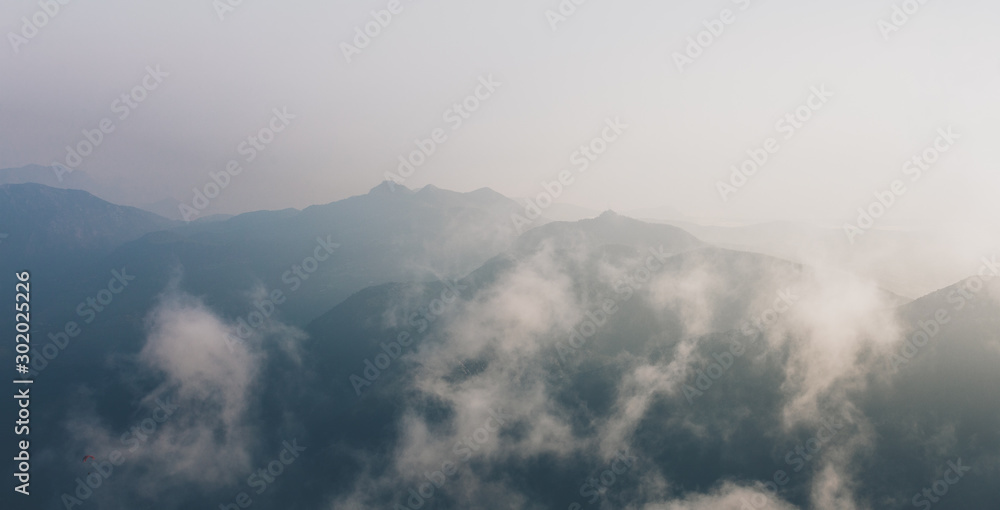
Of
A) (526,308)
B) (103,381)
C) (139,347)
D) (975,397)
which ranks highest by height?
(139,347)

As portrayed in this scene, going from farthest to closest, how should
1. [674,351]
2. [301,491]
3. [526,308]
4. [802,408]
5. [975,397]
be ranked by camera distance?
[526,308] < [674,351] < [301,491] < [802,408] < [975,397]

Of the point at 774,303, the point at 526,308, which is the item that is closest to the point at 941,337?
the point at 774,303

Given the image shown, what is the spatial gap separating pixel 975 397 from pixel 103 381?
667 feet

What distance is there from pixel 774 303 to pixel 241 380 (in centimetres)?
15210

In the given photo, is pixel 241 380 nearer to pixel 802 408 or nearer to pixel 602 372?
pixel 602 372

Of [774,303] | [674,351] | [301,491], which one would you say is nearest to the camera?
[301,491]

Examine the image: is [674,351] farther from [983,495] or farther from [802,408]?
[983,495]

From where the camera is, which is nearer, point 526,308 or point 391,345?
point 526,308

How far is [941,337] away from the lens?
6981cm

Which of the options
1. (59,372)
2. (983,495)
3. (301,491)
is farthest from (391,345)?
(983,495)

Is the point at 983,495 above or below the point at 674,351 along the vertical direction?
below

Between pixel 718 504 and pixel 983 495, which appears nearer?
pixel 983 495

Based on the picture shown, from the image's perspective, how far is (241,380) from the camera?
435 feet

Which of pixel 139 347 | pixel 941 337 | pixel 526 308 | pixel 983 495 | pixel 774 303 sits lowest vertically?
pixel 983 495
